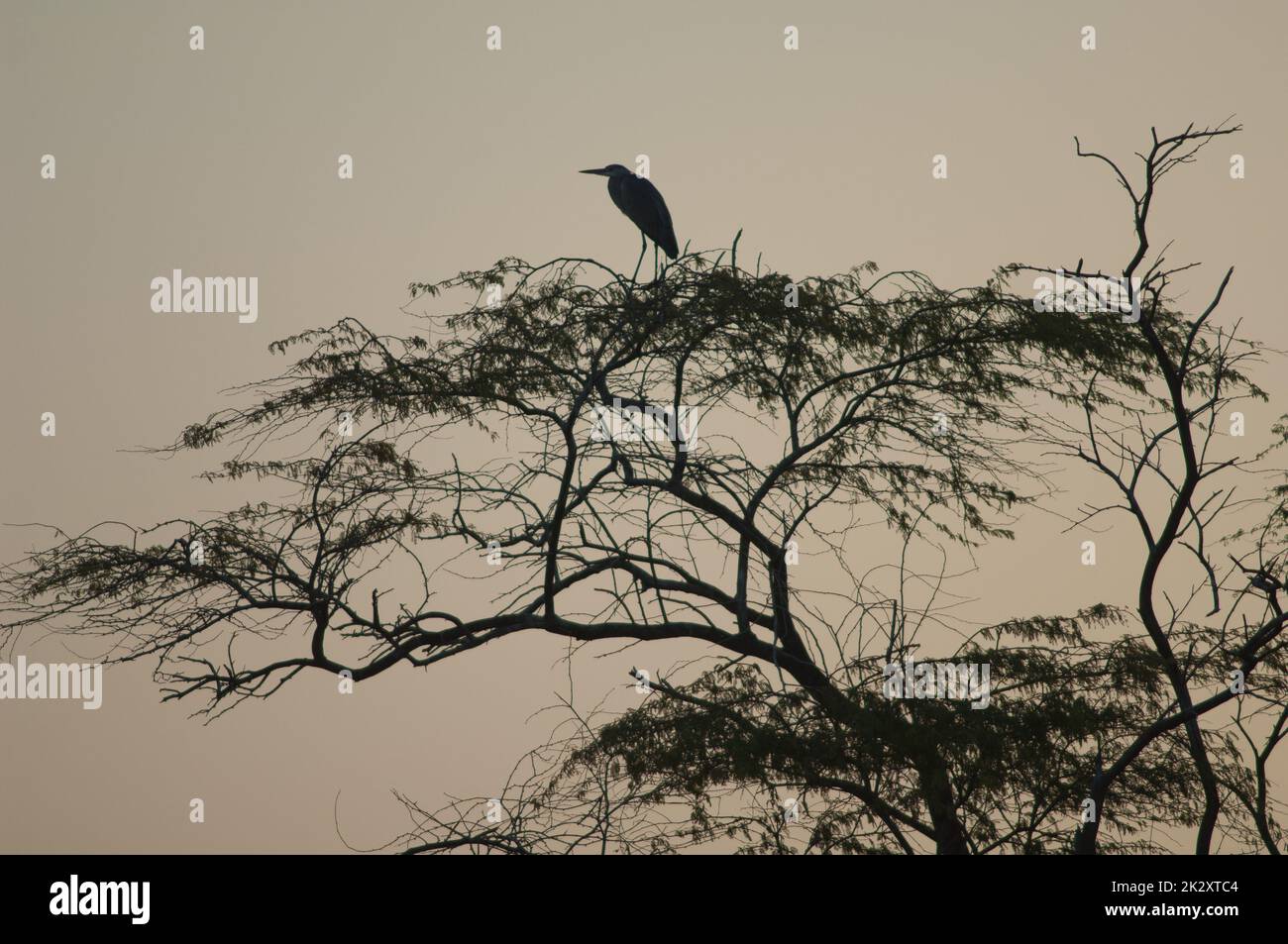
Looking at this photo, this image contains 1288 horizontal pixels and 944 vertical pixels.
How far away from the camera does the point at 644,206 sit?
843cm

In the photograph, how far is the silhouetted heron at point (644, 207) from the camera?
8297 millimetres

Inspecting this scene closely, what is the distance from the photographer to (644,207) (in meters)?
8.43

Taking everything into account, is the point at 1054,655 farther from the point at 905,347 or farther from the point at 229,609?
the point at 229,609

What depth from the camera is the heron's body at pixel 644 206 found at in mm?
8305

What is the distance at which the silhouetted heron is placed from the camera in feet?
27.2

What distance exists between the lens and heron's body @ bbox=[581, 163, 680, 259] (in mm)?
8305
